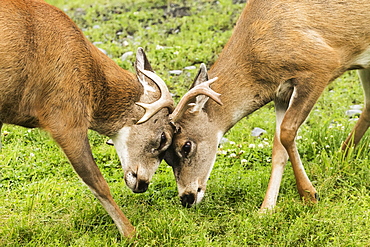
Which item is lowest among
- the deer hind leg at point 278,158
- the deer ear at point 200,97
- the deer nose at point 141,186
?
the deer nose at point 141,186

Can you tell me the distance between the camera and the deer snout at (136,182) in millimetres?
6422

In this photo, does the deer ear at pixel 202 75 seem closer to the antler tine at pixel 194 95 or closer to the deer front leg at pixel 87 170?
the antler tine at pixel 194 95

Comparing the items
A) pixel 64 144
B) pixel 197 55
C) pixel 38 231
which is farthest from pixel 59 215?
pixel 197 55

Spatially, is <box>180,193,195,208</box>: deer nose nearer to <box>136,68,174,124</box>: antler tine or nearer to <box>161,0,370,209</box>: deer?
<box>161,0,370,209</box>: deer

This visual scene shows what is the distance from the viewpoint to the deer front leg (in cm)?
582

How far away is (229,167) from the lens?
745cm

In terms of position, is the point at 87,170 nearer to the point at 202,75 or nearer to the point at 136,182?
the point at 136,182

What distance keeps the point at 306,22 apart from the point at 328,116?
2757 millimetres

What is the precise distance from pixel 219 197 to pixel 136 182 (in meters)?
0.95

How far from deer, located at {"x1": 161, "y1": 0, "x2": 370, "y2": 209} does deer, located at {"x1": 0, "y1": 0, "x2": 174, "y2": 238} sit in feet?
1.16

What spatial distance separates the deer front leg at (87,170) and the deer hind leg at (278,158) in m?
1.51

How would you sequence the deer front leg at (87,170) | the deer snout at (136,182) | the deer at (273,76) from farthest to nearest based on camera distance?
the deer snout at (136,182)
the deer at (273,76)
the deer front leg at (87,170)

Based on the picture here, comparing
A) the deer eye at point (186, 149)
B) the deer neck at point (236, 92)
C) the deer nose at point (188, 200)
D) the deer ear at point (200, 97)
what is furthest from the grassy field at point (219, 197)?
the deer ear at point (200, 97)

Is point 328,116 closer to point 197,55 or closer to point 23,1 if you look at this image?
point 197,55
